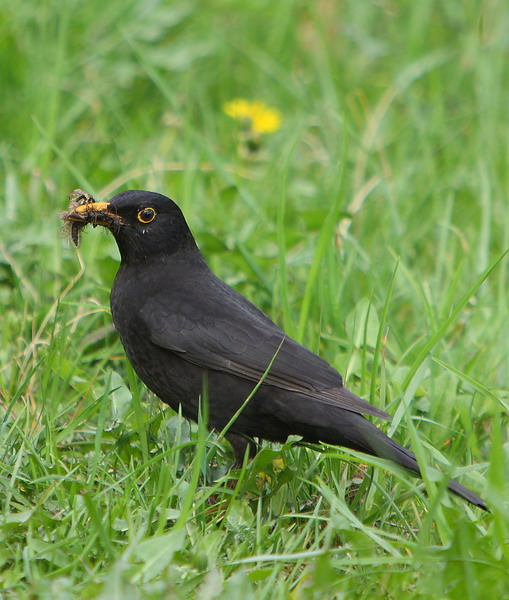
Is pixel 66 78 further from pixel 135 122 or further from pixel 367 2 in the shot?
pixel 367 2

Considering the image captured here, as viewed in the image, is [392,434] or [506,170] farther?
[506,170]

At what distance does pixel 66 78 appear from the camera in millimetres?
6781

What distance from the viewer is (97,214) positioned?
4.04m

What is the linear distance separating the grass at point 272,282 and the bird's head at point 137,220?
0.29m

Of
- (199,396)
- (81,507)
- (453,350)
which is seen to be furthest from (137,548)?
(453,350)

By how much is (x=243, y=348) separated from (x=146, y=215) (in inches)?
29.6

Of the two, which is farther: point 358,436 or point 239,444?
point 239,444

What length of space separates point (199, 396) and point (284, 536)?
0.70m

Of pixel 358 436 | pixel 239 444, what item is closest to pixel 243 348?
pixel 239 444

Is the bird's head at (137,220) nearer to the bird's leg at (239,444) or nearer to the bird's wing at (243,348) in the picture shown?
the bird's wing at (243,348)

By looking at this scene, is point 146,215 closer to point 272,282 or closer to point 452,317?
point 272,282

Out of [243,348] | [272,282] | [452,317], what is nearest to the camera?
[452,317]

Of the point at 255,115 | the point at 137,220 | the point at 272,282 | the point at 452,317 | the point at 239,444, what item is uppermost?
the point at 255,115

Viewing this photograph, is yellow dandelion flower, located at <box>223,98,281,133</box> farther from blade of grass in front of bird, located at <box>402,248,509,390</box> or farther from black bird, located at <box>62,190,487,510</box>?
blade of grass in front of bird, located at <box>402,248,509,390</box>
